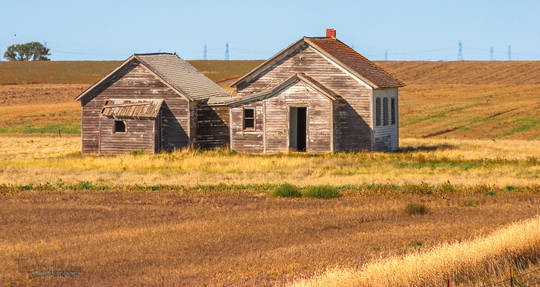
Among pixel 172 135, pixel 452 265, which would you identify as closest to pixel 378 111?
pixel 172 135

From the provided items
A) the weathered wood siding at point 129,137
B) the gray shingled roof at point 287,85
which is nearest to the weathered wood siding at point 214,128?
the gray shingled roof at point 287,85

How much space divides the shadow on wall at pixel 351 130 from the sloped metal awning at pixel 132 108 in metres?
7.83

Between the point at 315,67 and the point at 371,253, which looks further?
the point at 315,67

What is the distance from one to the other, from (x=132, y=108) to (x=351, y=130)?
31.3 ft

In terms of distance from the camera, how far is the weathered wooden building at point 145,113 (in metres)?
40.7

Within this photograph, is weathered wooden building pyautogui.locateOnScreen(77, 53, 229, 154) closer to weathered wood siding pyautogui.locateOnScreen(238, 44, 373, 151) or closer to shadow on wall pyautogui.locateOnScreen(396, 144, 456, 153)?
weathered wood siding pyautogui.locateOnScreen(238, 44, 373, 151)

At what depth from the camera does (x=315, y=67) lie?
40656mm

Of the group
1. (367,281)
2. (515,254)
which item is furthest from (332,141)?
(367,281)

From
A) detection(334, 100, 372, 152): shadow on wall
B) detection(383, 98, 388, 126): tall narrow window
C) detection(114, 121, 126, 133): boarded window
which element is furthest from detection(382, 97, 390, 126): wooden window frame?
detection(114, 121, 126, 133): boarded window

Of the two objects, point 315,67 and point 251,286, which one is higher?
point 315,67

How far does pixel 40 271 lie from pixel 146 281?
190 cm

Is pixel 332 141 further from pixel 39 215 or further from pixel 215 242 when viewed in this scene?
pixel 215 242

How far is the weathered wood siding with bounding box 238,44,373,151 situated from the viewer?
39.7m

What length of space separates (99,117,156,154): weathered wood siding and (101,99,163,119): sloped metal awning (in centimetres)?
33
